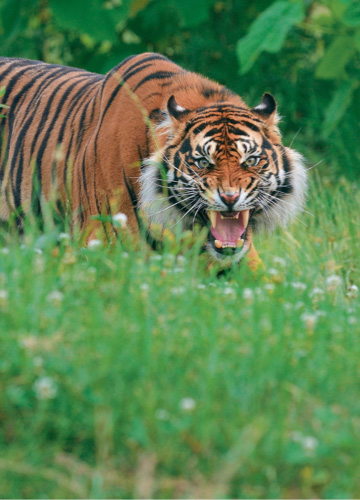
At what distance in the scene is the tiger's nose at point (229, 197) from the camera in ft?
12.0

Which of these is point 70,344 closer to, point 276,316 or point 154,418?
point 154,418

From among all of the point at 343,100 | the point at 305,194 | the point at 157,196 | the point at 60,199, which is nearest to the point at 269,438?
the point at 157,196

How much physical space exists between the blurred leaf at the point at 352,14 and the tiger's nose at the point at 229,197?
1.89 meters

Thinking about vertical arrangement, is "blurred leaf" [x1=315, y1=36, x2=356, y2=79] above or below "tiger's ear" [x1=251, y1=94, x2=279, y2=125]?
above

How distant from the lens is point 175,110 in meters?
3.98

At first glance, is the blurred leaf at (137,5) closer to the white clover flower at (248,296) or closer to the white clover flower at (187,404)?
the white clover flower at (248,296)

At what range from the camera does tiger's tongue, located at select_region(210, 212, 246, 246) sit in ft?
12.6

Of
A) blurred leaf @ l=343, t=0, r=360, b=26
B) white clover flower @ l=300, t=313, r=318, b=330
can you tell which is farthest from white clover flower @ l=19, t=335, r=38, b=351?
blurred leaf @ l=343, t=0, r=360, b=26

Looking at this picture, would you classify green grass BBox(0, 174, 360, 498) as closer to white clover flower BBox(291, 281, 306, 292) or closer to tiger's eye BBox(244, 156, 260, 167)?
white clover flower BBox(291, 281, 306, 292)

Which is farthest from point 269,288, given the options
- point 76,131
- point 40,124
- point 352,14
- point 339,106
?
point 339,106

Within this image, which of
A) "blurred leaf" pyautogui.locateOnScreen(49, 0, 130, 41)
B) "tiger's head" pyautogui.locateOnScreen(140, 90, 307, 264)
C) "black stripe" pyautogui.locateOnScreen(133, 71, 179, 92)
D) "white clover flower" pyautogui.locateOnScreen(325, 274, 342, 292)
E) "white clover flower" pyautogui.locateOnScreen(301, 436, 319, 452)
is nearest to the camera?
"white clover flower" pyautogui.locateOnScreen(301, 436, 319, 452)

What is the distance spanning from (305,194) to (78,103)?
1.58 metres

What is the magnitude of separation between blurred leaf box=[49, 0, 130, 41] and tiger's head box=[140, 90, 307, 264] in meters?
1.40

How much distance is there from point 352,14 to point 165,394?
11.8 feet
